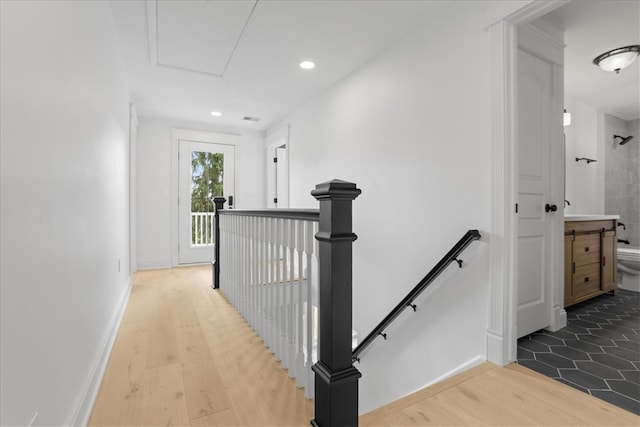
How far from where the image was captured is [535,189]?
2.28m

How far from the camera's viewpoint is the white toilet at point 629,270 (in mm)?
3525

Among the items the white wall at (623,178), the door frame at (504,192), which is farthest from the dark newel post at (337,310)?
the white wall at (623,178)

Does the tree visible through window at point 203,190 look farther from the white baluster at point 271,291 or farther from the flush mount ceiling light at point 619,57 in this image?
the flush mount ceiling light at point 619,57

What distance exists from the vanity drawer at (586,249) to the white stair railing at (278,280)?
8.59 ft

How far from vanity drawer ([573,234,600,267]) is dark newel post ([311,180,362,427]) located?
110 inches

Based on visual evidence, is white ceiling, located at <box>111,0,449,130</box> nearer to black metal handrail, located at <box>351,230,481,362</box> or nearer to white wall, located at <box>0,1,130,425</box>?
white wall, located at <box>0,1,130,425</box>

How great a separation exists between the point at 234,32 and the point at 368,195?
196 centimetres

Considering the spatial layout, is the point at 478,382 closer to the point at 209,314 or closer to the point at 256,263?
the point at 256,263

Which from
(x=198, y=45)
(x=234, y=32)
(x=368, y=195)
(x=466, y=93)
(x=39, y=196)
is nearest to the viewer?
(x=39, y=196)

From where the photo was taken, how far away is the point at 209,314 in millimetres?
2781

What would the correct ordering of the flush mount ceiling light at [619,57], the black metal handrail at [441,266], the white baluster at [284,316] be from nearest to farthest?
the white baluster at [284,316] → the black metal handrail at [441,266] → the flush mount ceiling light at [619,57]

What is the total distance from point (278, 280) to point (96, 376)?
3.57 ft

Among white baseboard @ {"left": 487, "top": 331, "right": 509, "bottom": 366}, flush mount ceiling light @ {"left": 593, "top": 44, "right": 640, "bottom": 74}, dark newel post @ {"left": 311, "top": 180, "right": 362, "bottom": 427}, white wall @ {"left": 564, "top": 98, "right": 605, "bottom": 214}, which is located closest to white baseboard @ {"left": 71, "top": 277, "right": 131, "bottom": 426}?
dark newel post @ {"left": 311, "top": 180, "right": 362, "bottom": 427}

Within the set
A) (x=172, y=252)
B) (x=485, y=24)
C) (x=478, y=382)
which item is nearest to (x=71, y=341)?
(x=478, y=382)
